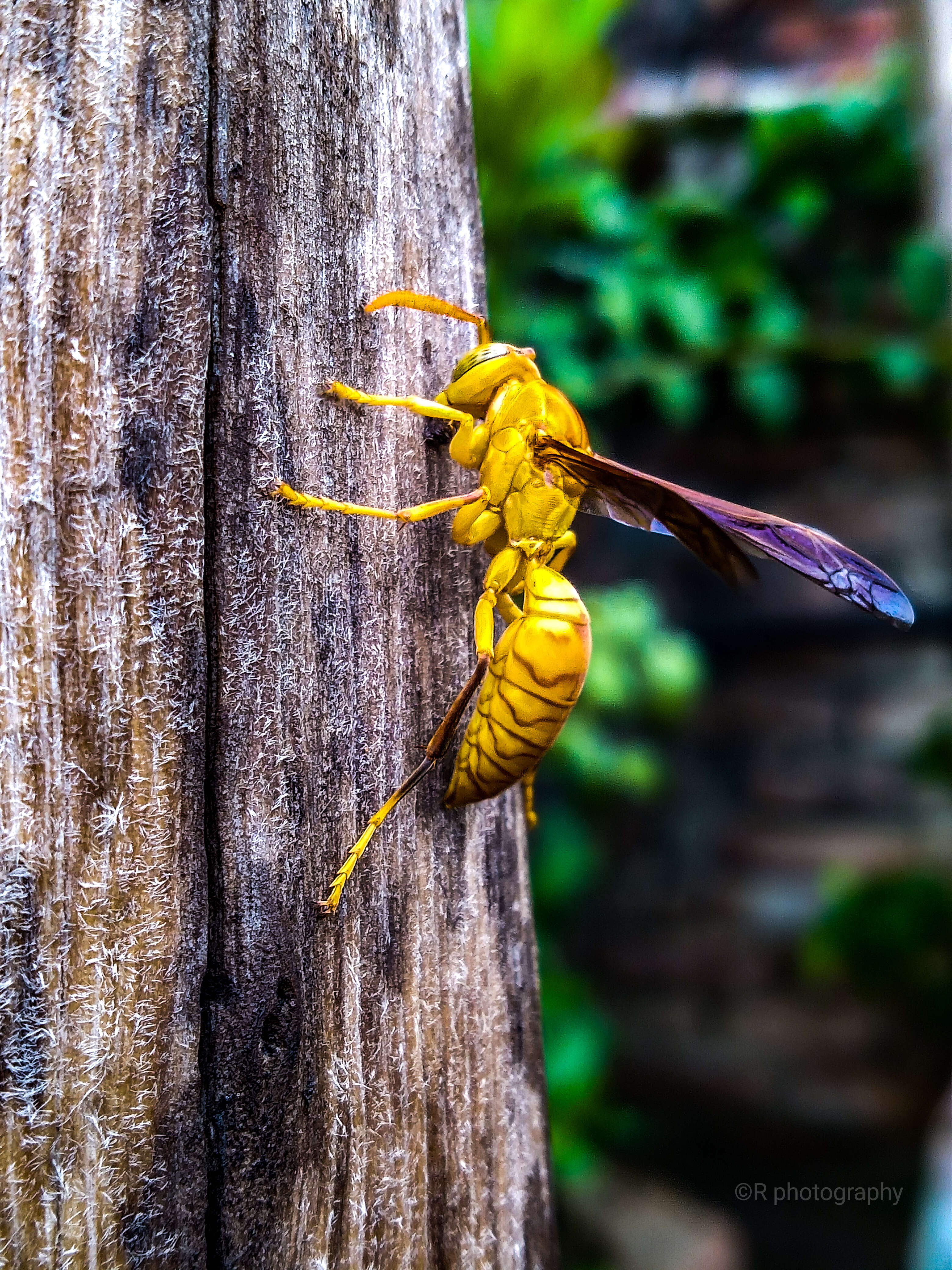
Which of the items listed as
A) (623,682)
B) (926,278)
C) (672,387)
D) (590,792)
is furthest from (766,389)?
(590,792)

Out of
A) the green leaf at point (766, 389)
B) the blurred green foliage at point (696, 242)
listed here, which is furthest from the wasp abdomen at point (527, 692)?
the green leaf at point (766, 389)

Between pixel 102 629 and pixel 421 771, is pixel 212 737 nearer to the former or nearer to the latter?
pixel 102 629

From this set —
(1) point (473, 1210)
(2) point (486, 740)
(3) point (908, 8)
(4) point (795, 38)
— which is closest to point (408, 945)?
(2) point (486, 740)

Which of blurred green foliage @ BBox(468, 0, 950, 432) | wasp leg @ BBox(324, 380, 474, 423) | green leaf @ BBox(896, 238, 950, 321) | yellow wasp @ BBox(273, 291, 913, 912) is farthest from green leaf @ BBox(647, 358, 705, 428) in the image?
wasp leg @ BBox(324, 380, 474, 423)

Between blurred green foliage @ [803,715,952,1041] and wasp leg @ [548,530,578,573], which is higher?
wasp leg @ [548,530,578,573]

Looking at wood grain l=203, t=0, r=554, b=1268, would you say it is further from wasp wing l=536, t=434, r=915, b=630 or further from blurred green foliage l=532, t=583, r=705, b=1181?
blurred green foliage l=532, t=583, r=705, b=1181

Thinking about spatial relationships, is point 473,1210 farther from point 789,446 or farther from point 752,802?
point 789,446
